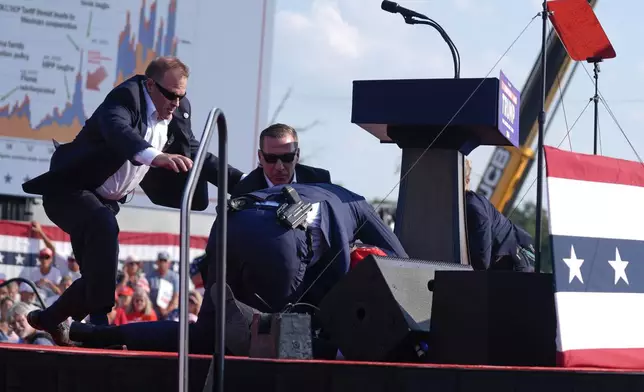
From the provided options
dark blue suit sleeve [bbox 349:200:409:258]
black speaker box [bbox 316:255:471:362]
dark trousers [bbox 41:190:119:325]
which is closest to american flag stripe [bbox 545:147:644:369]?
black speaker box [bbox 316:255:471:362]

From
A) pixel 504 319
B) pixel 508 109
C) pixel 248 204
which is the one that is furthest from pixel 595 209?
pixel 508 109

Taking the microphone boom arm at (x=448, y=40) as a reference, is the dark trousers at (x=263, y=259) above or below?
below

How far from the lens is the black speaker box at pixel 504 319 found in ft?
13.2

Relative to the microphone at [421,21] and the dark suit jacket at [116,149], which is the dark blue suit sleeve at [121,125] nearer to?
the dark suit jacket at [116,149]

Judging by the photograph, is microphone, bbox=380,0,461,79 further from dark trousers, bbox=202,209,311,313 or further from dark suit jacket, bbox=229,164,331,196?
dark trousers, bbox=202,209,311,313

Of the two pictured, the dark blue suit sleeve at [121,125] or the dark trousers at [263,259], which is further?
the dark blue suit sleeve at [121,125]

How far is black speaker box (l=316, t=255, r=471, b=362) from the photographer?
4.17 m

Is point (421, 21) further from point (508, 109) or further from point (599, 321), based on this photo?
point (599, 321)

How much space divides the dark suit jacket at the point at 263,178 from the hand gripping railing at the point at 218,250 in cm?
185

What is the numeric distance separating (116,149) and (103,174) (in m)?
0.36

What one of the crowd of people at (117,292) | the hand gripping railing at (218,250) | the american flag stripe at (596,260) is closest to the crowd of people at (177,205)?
the hand gripping railing at (218,250)

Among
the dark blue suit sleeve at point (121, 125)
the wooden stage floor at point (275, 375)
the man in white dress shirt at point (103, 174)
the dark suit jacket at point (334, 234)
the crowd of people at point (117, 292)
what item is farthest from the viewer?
the crowd of people at point (117, 292)

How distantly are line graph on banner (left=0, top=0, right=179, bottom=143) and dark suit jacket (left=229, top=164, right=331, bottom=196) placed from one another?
26.8 feet

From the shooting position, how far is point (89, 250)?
5074mm
